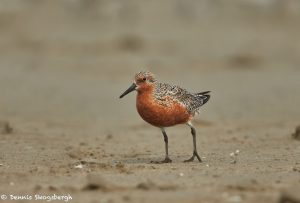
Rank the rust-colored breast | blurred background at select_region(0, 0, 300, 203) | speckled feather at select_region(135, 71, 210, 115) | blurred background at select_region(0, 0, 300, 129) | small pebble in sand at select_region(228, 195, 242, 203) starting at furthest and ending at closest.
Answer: blurred background at select_region(0, 0, 300, 129) < speckled feather at select_region(135, 71, 210, 115) < the rust-colored breast < blurred background at select_region(0, 0, 300, 203) < small pebble in sand at select_region(228, 195, 242, 203)

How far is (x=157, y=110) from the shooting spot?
1174 centimetres

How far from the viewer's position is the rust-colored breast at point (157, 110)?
11.7 metres

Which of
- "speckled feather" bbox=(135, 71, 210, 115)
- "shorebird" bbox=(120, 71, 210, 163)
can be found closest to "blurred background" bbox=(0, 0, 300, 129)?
"speckled feather" bbox=(135, 71, 210, 115)

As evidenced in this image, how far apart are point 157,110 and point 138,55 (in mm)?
15180

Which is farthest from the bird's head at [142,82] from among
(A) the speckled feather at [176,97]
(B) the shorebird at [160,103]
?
(A) the speckled feather at [176,97]

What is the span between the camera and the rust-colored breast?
1173 cm

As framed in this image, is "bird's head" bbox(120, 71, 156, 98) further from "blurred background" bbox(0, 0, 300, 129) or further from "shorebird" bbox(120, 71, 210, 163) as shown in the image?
"blurred background" bbox(0, 0, 300, 129)

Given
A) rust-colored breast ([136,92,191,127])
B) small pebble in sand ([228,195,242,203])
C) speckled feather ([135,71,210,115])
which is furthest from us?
speckled feather ([135,71,210,115])

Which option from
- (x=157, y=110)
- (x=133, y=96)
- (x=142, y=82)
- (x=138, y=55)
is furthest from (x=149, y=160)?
(x=138, y=55)

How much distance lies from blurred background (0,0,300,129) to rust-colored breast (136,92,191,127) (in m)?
4.97

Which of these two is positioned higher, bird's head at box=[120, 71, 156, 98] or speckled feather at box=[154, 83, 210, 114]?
bird's head at box=[120, 71, 156, 98]

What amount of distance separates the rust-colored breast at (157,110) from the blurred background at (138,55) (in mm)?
4972

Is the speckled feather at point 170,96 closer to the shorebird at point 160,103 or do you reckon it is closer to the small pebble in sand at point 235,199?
the shorebird at point 160,103

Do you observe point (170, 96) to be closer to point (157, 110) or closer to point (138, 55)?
point (157, 110)
